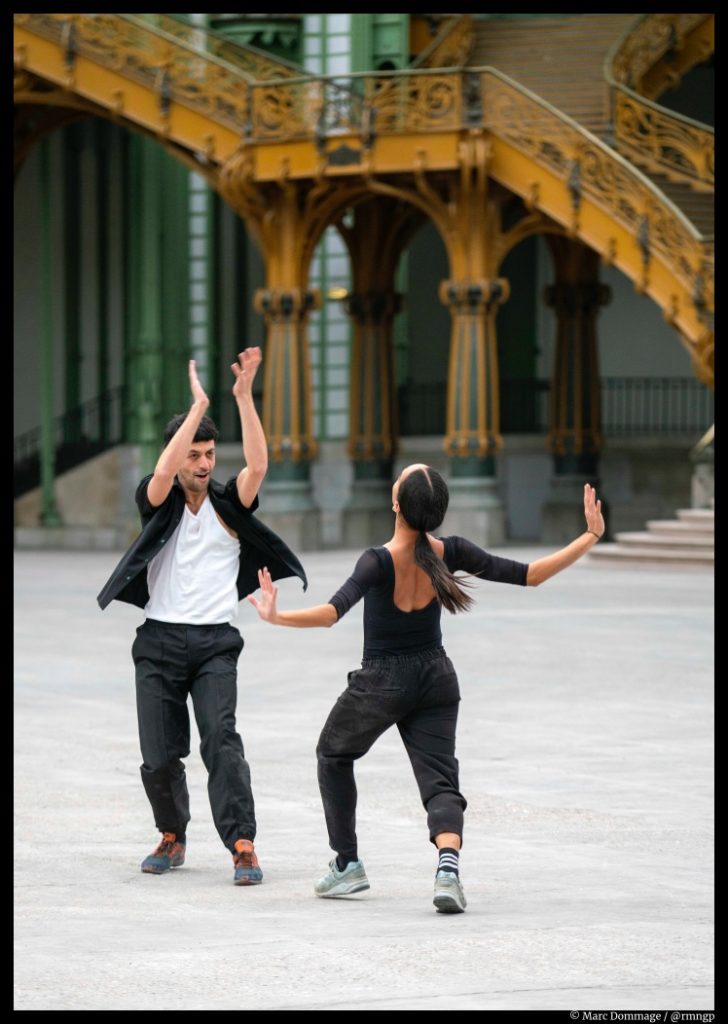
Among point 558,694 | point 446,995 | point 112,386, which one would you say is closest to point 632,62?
point 112,386

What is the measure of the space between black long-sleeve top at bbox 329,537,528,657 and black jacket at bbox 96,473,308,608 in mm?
554

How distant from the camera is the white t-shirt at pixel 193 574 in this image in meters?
8.37

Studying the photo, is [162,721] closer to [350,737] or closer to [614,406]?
[350,737]

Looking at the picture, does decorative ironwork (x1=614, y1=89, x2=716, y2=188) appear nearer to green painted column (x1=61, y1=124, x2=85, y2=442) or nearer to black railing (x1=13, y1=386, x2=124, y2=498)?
black railing (x1=13, y1=386, x2=124, y2=498)

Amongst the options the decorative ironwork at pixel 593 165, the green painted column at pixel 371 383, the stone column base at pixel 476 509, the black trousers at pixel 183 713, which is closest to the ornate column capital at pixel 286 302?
the green painted column at pixel 371 383

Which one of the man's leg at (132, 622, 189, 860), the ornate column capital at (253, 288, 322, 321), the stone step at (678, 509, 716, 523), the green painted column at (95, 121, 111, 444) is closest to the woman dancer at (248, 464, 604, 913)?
the man's leg at (132, 622, 189, 860)

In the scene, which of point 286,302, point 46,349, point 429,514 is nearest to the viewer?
point 429,514

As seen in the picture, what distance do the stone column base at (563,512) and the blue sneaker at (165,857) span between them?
21.9 m

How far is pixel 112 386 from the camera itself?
32.3 metres

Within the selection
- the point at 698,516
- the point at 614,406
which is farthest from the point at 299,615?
the point at 614,406

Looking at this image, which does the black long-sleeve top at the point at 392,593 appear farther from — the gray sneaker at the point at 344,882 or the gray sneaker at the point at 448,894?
the gray sneaker at the point at 448,894

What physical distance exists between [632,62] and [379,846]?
68.2 ft

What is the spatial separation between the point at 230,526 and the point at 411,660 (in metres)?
1.02

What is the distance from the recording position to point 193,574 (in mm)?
8391
